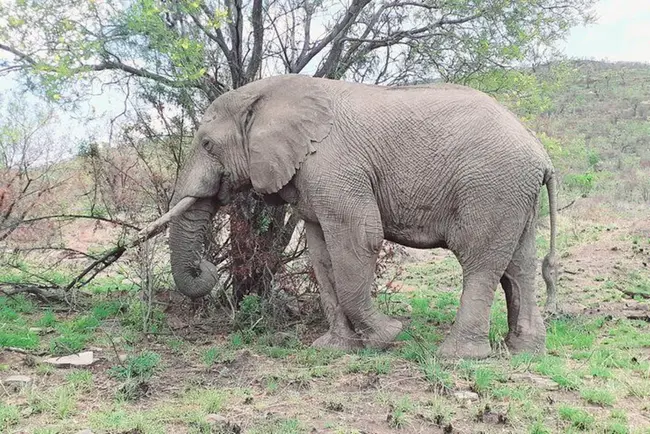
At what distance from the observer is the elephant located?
632cm

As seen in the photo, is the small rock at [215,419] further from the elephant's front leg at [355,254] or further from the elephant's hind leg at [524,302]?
the elephant's hind leg at [524,302]

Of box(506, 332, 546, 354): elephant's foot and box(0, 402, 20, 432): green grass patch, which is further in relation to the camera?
box(506, 332, 546, 354): elephant's foot

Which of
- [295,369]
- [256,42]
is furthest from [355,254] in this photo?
[256,42]

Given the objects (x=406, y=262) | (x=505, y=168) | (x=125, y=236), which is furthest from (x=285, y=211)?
(x=406, y=262)

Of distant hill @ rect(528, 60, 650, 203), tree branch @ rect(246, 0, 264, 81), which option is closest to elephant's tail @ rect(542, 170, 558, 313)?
tree branch @ rect(246, 0, 264, 81)

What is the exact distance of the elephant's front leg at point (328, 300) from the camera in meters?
6.91

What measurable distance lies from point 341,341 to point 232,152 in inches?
94.9

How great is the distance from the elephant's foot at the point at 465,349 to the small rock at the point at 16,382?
378cm

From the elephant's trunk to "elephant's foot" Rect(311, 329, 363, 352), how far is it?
1.40 m

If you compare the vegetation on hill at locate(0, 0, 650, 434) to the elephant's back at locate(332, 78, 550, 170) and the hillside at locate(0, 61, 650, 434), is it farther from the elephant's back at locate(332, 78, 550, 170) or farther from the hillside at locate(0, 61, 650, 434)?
the elephant's back at locate(332, 78, 550, 170)

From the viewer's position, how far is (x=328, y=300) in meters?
7.16

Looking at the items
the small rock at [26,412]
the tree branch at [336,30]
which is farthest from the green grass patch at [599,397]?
the tree branch at [336,30]

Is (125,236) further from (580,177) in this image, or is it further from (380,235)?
(580,177)

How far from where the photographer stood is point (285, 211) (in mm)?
8805
